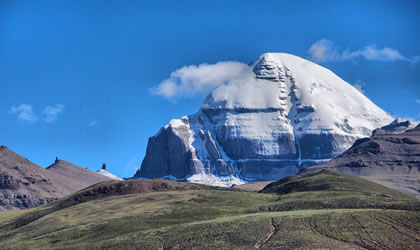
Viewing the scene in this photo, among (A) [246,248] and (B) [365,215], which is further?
(B) [365,215]

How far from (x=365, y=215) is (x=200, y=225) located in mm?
43292

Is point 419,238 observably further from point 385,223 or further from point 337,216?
point 337,216

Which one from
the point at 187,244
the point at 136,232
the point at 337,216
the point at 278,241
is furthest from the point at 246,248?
the point at 136,232

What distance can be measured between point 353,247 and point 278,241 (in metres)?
17.7

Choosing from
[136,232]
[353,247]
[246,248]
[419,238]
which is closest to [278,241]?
[246,248]

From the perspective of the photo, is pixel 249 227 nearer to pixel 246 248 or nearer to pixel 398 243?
pixel 246 248

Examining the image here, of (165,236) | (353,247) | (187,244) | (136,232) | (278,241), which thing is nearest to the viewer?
(353,247)

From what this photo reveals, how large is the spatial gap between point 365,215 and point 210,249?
130 feet

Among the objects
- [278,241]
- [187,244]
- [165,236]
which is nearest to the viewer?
[278,241]

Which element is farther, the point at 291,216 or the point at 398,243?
the point at 291,216

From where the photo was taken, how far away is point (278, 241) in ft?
512

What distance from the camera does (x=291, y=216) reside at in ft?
610

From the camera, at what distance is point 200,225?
7392 inches

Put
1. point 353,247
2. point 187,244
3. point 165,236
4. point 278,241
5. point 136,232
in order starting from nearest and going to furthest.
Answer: point 353,247 → point 278,241 → point 187,244 → point 165,236 → point 136,232
